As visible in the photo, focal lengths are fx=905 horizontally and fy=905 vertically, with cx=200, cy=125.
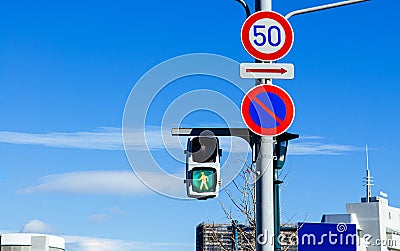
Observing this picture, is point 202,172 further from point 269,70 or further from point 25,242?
point 25,242

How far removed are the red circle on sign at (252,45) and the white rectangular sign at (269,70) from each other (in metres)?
0.15

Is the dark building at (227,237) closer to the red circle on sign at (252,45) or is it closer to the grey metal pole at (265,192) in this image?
the grey metal pole at (265,192)

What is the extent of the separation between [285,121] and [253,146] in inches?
27.3

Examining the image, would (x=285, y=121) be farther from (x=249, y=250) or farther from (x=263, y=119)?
(x=249, y=250)

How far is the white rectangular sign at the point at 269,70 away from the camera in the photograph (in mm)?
10625

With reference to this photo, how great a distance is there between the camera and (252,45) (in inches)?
414

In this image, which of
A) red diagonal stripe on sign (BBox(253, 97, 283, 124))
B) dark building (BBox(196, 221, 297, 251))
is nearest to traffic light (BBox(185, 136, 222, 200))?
red diagonal stripe on sign (BBox(253, 97, 283, 124))

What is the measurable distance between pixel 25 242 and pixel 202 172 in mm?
49281

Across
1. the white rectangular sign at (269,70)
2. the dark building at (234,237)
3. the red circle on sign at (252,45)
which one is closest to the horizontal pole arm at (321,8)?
the red circle on sign at (252,45)

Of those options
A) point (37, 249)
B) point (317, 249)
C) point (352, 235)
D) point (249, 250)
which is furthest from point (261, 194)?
point (37, 249)

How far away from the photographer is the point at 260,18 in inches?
416

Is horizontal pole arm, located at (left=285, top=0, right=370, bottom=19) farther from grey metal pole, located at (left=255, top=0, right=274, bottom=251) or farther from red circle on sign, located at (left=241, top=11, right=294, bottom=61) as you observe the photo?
red circle on sign, located at (left=241, top=11, right=294, bottom=61)

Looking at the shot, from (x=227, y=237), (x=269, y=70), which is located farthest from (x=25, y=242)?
(x=269, y=70)

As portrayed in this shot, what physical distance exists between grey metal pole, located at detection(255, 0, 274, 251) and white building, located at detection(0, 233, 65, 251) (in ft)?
158
